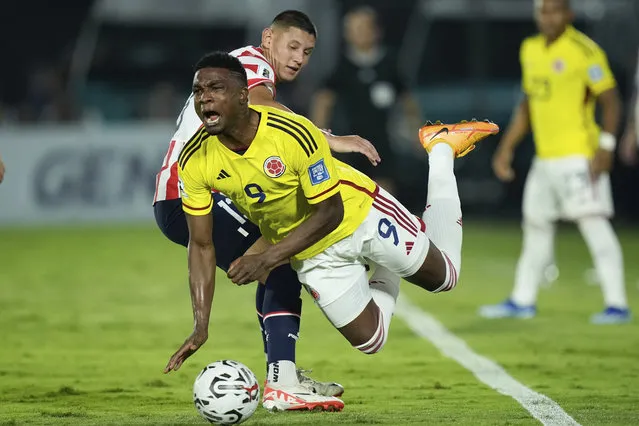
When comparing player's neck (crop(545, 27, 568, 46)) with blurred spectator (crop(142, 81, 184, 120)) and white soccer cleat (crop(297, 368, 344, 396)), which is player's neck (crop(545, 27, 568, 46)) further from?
blurred spectator (crop(142, 81, 184, 120))

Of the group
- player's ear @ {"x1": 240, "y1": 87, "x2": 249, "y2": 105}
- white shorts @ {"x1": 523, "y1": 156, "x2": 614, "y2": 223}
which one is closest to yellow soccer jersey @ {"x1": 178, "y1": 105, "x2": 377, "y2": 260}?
player's ear @ {"x1": 240, "y1": 87, "x2": 249, "y2": 105}

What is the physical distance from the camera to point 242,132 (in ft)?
20.4

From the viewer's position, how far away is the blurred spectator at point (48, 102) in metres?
20.7

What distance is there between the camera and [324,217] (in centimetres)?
633

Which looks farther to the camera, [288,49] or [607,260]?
[607,260]

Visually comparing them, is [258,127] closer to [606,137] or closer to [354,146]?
[354,146]

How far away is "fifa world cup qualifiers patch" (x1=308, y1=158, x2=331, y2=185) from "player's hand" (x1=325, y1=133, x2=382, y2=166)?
0.44 m

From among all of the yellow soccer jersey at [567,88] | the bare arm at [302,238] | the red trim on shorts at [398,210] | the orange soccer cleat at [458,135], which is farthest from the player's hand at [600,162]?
the bare arm at [302,238]

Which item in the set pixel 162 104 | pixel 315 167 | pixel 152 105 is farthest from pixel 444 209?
pixel 152 105

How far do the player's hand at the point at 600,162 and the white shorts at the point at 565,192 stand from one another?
1.7 inches

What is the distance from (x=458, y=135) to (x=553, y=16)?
10.4 feet

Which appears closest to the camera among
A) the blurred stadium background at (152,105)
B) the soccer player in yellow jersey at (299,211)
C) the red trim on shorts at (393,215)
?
the soccer player in yellow jersey at (299,211)

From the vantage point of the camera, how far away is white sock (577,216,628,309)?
10.4m

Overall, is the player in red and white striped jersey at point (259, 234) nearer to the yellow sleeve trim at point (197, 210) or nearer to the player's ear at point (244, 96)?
the yellow sleeve trim at point (197, 210)
